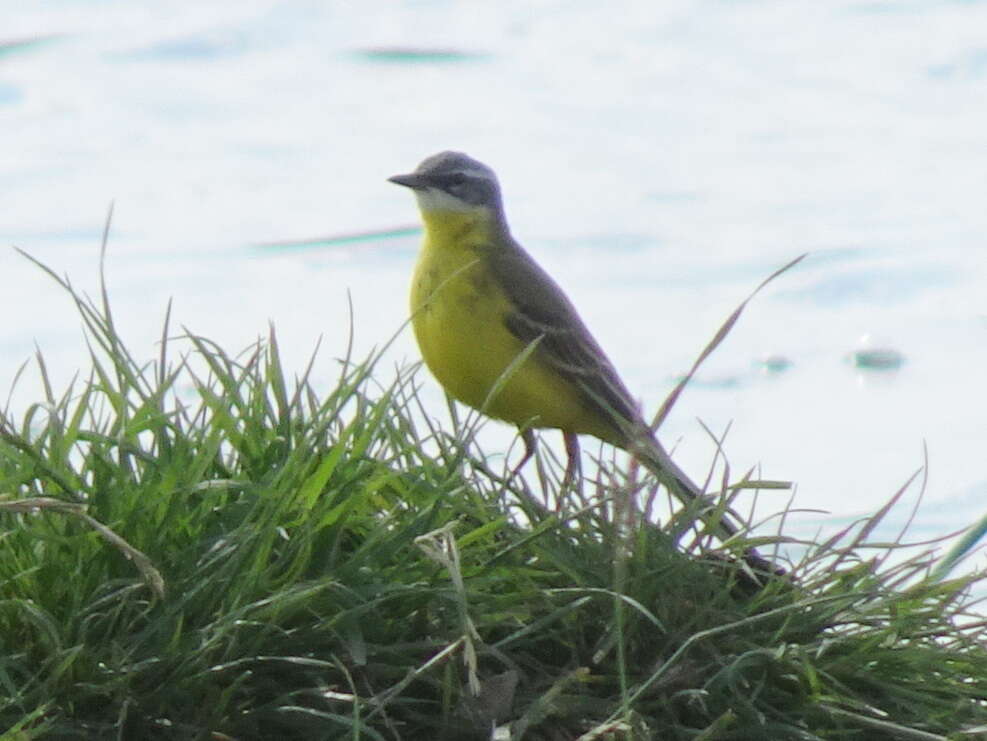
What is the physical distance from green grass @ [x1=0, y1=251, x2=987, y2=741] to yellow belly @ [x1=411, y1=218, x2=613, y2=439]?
1172 millimetres

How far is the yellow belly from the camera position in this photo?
4887 millimetres

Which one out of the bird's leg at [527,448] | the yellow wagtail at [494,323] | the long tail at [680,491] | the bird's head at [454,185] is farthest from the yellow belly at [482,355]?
the long tail at [680,491]

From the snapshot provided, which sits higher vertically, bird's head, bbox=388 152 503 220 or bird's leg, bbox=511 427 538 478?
bird's head, bbox=388 152 503 220

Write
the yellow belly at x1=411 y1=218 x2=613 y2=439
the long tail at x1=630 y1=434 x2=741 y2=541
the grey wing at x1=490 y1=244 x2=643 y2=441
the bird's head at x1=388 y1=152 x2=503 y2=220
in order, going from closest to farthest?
the long tail at x1=630 y1=434 x2=741 y2=541 → the yellow belly at x1=411 y1=218 x2=613 y2=439 → the grey wing at x1=490 y1=244 x2=643 y2=441 → the bird's head at x1=388 y1=152 x2=503 y2=220

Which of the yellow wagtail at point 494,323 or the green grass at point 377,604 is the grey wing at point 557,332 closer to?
the yellow wagtail at point 494,323

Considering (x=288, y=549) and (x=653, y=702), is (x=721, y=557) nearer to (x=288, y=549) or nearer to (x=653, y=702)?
(x=653, y=702)

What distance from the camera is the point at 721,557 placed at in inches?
140

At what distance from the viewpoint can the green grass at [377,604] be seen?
124 inches

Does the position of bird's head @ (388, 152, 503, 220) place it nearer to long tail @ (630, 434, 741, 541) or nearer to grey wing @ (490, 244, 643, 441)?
grey wing @ (490, 244, 643, 441)

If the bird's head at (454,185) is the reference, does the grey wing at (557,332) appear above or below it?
below

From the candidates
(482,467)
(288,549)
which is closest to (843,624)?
(482,467)

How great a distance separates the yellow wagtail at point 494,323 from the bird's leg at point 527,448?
0.04ft

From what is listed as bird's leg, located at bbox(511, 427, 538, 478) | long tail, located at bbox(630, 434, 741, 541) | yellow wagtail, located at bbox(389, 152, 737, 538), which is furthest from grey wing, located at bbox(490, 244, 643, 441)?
long tail, located at bbox(630, 434, 741, 541)

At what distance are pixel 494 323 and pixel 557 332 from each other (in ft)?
0.88
